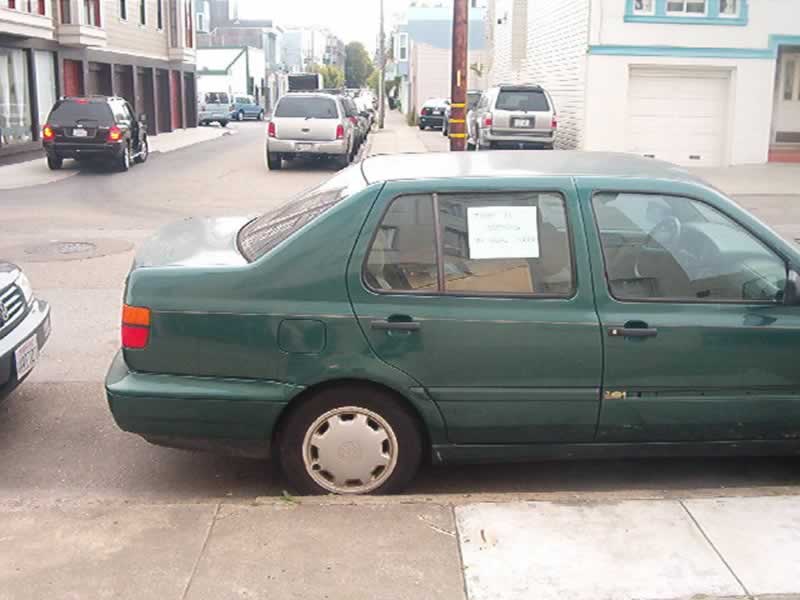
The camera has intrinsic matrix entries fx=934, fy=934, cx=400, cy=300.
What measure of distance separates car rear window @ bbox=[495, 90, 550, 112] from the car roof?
16728mm

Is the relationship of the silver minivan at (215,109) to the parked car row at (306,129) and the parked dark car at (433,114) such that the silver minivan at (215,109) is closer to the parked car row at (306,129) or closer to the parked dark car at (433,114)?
the parked dark car at (433,114)

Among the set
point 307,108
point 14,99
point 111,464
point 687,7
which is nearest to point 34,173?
point 14,99

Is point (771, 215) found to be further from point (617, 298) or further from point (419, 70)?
point (419, 70)

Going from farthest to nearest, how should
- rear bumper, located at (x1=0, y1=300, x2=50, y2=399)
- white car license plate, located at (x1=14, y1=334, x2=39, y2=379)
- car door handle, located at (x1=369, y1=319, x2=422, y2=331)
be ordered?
white car license plate, located at (x1=14, y1=334, x2=39, y2=379)
rear bumper, located at (x1=0, y1=300, x2=50, y2=399)
car door handle, located at (x1=369, y1=319, x2=422, y2=331)

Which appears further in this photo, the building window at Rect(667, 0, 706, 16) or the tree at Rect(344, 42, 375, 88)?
the tree at Rect(344, 42, 375, 88)

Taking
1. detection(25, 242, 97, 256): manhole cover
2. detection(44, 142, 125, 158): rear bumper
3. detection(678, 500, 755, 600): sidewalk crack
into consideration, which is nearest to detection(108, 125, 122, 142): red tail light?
detection(44, 142, 125, 158): rear bumper

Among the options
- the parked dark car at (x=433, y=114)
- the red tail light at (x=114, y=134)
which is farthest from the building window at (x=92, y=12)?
the parked dark car at (x=433, y=114)

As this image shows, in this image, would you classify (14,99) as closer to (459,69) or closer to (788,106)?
(459,69)

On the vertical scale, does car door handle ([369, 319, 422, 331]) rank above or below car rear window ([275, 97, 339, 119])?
below

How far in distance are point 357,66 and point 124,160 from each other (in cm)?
11459

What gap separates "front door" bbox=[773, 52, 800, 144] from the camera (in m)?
22.8

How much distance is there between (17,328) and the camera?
529cm

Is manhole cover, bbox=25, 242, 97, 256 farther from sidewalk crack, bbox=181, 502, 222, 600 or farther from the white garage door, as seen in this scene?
the white garage door

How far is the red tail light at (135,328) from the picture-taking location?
14.0 ft
